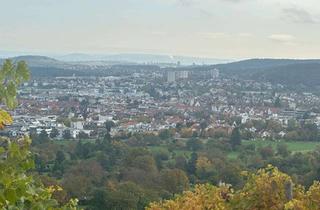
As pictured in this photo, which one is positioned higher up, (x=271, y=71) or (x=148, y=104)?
(x=271, y=71)

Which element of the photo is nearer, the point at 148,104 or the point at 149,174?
the point at 149,174

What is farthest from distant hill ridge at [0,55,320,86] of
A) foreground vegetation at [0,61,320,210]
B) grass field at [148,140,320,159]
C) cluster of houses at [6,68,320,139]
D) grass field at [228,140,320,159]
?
foreground vegetation at [0,61,320,210]

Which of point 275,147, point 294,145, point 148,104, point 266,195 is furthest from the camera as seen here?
point 148,104

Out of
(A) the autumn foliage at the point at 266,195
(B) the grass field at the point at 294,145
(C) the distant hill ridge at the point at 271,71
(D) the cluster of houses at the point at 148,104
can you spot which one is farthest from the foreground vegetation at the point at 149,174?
(C) the distant hill ridge at the point at 271,71

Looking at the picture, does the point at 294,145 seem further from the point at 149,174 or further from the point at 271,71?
the point at 271,71

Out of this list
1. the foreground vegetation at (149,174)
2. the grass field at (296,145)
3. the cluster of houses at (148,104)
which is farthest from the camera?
the cluster of houses at (148,104)

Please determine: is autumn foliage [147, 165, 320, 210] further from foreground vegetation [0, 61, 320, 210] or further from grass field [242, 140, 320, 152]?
grass field [242, 140, 320, 152]

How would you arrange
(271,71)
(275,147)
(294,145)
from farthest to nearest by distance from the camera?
(271,71) → (294,145) → (275,147)

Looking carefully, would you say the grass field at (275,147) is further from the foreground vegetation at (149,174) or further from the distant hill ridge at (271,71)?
the distant hill ridge at (271,71)

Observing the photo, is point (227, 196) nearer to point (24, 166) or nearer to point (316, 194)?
point (316, 194)

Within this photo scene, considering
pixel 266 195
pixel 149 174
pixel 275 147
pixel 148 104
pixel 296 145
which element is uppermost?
pixel 266 195

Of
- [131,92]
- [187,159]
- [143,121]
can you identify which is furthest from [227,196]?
[131,92]

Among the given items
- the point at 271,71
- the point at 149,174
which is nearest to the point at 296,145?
the point at 149,174
